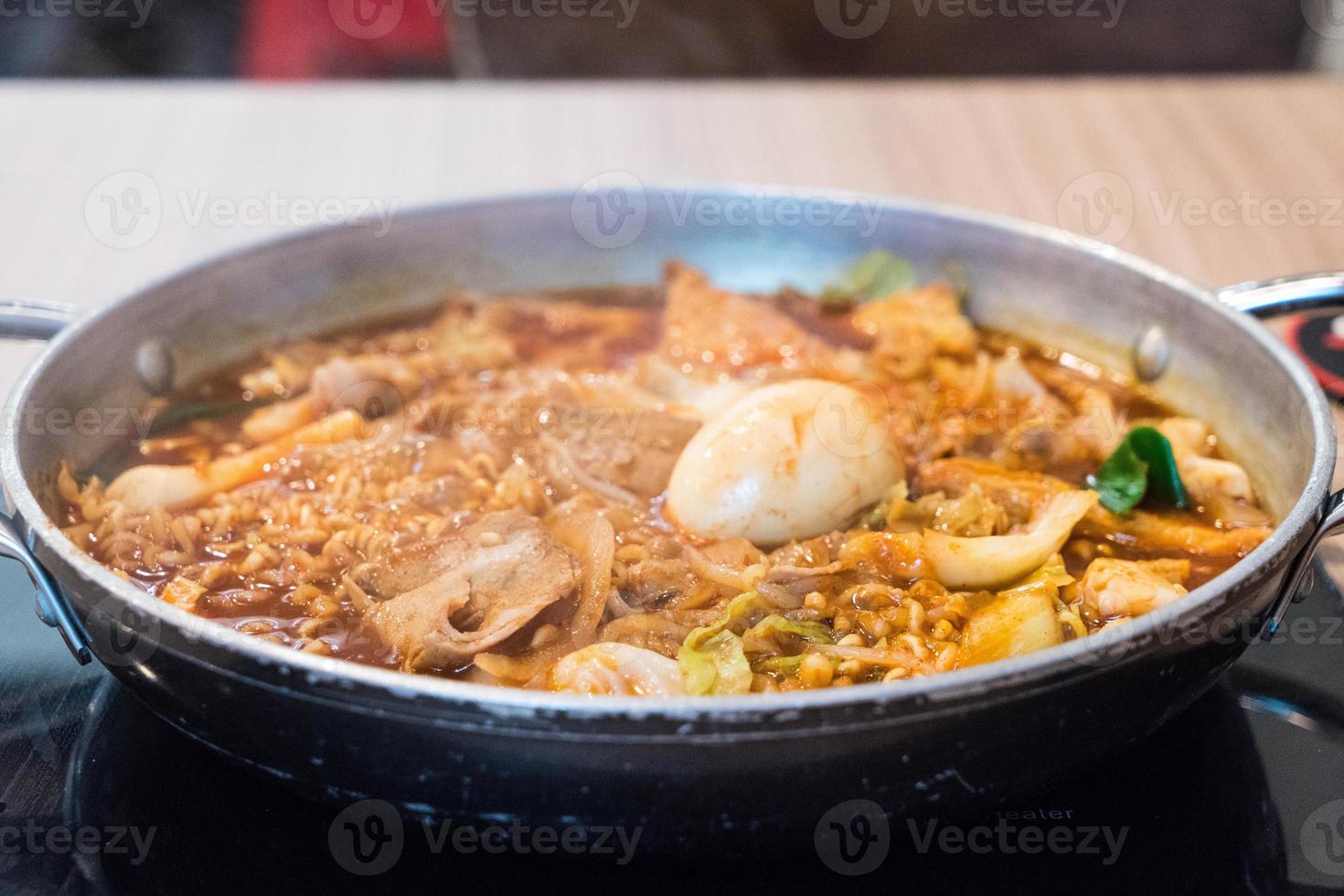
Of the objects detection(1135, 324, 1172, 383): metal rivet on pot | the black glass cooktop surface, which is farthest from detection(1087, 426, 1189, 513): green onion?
the black glass cooktop surface

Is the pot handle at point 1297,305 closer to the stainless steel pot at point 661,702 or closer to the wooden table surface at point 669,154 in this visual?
the stainless steel pot at point 661,702

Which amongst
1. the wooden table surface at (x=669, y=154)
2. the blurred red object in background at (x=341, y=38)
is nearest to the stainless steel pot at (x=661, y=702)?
the wooden table surface at (x=669, y=154)

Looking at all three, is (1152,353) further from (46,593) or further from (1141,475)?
(46,593)

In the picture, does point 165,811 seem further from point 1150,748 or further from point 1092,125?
point 1092,125

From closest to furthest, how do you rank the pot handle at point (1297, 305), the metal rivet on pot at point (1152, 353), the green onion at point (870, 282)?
the pot handle at point (1297, 305) < the metal rivet on pot at point (1152, 353) < the green onion at point (870, 282)

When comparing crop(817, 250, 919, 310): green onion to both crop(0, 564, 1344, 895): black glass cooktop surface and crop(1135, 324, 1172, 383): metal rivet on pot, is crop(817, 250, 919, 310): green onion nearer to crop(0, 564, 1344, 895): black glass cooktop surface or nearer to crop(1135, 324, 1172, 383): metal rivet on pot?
crop(1135, 324, 1172, 383): metal rivet on pot

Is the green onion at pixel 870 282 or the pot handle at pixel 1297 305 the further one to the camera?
the green onion at pixel 870 282
